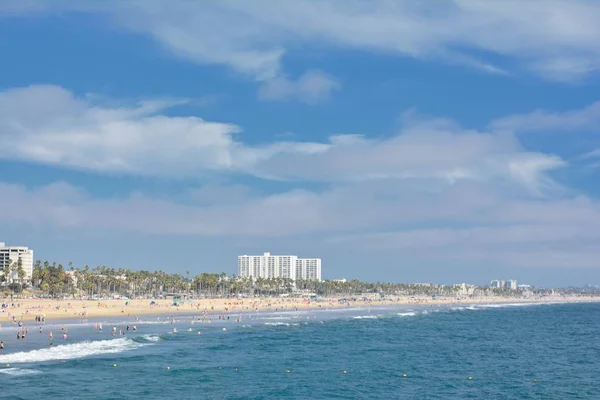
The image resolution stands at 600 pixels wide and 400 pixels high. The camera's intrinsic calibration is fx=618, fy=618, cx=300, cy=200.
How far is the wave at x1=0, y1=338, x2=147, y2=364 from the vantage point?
5367 cm

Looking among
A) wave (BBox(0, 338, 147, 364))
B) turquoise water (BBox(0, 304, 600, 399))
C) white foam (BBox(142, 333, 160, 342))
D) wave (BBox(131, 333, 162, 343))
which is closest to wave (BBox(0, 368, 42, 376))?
turquoise water (BBox(0, 304, 600, 399))

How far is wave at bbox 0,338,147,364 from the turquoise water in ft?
0.34

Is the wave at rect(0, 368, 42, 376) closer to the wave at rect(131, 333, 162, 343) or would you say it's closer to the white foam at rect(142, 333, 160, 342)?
the wave at rect(131, 333, 162, 343)

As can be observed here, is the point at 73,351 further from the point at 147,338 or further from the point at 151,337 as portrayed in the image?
the point at 151,337

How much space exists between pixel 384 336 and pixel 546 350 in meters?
21.8

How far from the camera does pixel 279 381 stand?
1860 inches

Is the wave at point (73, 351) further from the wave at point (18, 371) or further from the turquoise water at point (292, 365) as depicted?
the wave at point (18, 371)

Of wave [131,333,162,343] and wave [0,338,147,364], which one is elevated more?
wave [0,338,147,364]

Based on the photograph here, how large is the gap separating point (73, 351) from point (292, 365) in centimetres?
2151

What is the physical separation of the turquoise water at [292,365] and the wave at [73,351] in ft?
0.34

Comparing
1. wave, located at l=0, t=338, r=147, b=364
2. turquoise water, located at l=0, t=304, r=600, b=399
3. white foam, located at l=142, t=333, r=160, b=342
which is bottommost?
turquoise water, located at l=0, t=304, r=600, b=399

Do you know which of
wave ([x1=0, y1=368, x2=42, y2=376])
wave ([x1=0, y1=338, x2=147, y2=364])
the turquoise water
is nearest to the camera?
the turquoise water

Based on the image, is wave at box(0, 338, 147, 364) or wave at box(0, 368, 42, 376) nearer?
wave at box(0, 368, 42, 376)

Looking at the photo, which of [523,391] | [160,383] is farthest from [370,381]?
[160,383]
